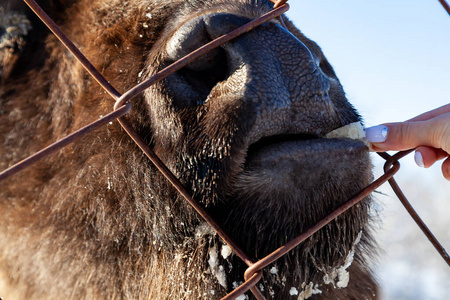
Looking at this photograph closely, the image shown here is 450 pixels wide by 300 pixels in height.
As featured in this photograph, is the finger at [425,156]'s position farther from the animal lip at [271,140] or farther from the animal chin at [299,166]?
the animal lip at [271,140]

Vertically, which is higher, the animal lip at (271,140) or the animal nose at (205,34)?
the animal nose at (205,34)

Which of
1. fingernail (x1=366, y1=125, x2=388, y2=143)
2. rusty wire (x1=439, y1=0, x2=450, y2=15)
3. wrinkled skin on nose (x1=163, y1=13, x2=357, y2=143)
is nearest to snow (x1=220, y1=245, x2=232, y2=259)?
wrinkled skin on nose (x1=163, y1=13, x2=357, y2=143)

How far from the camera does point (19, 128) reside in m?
2.05

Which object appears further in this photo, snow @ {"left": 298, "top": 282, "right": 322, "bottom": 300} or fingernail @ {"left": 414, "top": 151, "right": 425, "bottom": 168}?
snow @ {"left": 298, "top": 282, "right": 322, "bottom": 300}

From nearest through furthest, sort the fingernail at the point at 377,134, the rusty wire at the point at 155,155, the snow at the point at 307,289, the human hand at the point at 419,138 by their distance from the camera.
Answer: the rusty wire at the point at 155,155 < the human hand at the point at 419,138 < the fingernail at the point at 377,134 < the snow at the point at 307,289

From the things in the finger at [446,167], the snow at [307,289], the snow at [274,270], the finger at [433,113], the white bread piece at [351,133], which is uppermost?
the white bread piece at [351,133]

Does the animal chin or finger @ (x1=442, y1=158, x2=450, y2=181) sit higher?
the animal chin

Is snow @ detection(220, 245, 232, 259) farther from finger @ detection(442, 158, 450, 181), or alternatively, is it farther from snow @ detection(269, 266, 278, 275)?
finger @ detection(442, 158, 450, 181)

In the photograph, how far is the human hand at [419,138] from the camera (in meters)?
1.45

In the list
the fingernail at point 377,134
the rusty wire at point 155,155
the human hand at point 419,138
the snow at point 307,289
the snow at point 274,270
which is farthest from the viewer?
the snow at point 307,289

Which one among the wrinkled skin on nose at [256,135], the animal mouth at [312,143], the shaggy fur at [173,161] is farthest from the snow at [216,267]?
the animal mouth at [312,143]

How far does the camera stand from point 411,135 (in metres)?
1.51

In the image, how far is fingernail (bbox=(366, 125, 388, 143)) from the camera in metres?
1.55

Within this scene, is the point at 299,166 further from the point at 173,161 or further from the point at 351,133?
the point at 173,161
